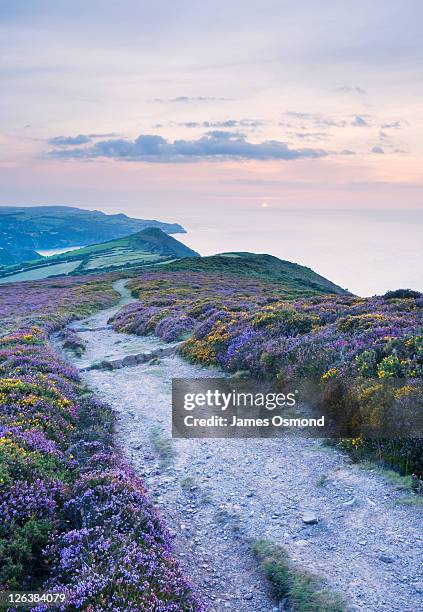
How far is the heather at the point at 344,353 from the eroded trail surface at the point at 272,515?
132 cm

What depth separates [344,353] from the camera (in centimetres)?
1453

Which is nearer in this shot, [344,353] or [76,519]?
[76,519]

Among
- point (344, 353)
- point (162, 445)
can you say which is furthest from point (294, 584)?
point (344, 353)

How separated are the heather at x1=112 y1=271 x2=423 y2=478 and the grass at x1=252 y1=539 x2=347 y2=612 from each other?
367cm

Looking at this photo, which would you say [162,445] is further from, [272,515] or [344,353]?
[344,353]

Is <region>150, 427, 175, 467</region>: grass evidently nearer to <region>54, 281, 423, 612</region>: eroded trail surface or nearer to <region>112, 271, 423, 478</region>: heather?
<region>54, 281, 423, 612</region>: eroded trail surface

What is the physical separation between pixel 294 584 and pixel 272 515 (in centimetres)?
207

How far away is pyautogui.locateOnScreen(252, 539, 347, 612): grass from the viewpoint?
648 centimetres

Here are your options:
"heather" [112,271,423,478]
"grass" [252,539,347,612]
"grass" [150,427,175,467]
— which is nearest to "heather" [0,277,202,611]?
"grass" [150,427,175,467]

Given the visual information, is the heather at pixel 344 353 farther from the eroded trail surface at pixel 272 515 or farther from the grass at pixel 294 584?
the grass at pixel 294 584

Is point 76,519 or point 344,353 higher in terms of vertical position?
point 344,353

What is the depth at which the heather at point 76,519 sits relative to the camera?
254 inches

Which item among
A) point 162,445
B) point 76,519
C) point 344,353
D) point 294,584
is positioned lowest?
point 294,584

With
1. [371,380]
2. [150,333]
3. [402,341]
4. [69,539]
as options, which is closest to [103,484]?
[69,539]
